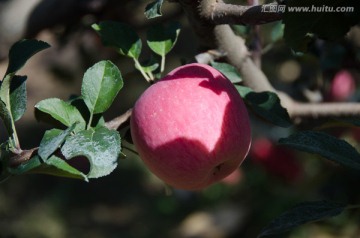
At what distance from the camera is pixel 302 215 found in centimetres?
65

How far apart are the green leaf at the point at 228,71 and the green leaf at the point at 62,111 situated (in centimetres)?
22

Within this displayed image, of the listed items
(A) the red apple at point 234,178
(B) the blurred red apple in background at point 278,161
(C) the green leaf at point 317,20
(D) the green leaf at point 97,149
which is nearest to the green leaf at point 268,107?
(C) the green leaf at point 317,20

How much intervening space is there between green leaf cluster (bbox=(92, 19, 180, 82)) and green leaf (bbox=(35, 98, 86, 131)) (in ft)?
0.43

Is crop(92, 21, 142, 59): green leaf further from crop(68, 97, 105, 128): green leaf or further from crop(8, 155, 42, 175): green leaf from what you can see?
crop(8, 155, 42, 175): green leaf

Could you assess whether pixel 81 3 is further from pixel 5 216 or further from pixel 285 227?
pixel 5 216

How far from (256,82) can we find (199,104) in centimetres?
27

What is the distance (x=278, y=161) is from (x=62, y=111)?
1.47 metres

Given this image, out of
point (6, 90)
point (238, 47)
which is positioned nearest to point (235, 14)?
point (238, 47)

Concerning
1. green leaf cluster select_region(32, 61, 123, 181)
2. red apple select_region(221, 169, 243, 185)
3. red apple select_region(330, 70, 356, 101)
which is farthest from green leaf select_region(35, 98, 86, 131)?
red apple select_region(221, 169, 243, 185)

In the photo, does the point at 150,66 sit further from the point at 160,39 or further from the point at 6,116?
the point at 6,116

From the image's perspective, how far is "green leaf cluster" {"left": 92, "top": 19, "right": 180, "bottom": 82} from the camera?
0.84 m

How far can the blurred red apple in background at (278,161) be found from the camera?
2.08m

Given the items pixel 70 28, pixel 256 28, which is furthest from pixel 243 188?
pixel 256 28

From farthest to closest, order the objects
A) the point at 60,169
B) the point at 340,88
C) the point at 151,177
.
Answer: the point at 151,177 → the point at 340,88 → the point at 60,169
